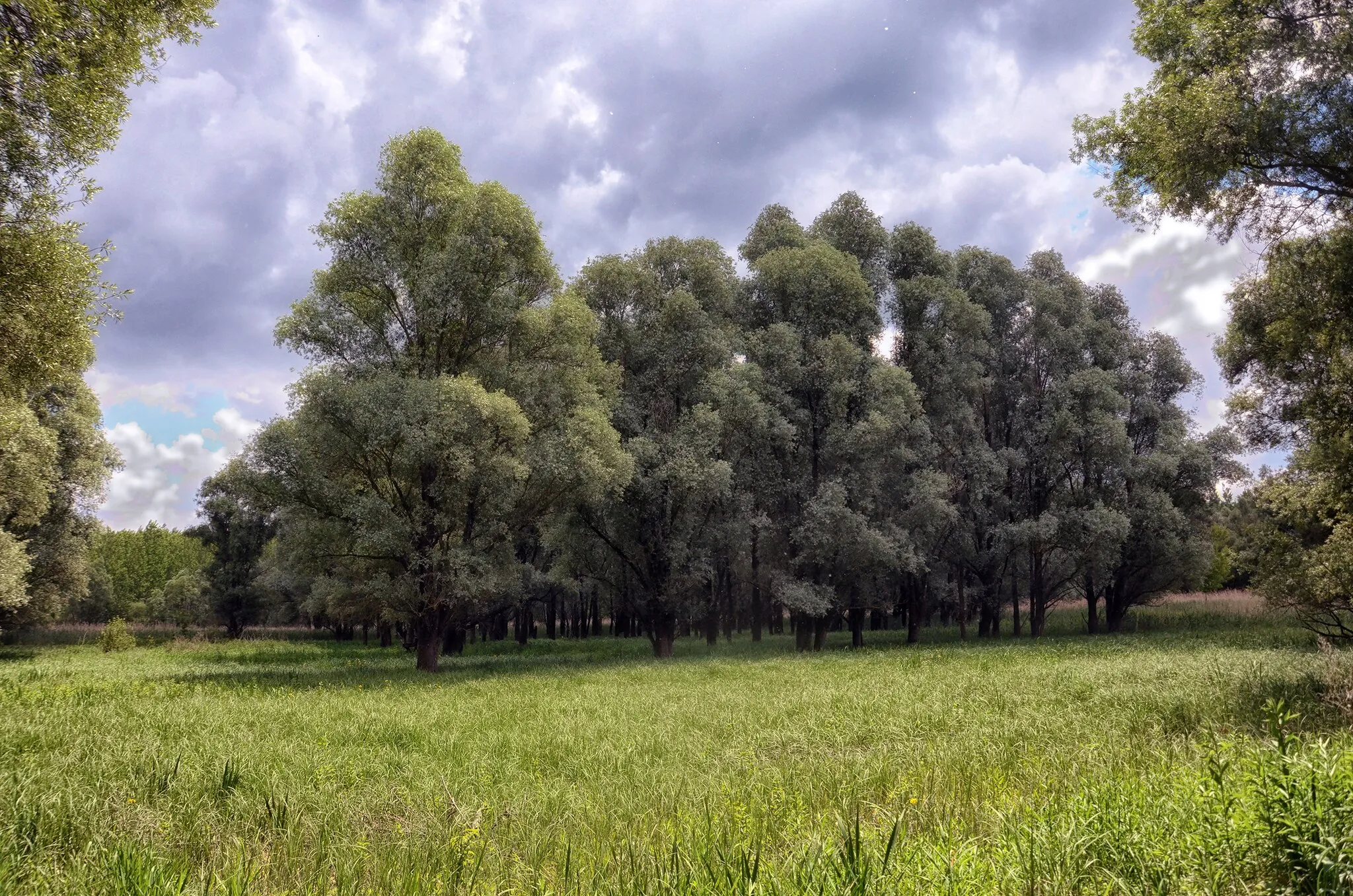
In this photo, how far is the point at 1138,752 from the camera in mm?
7953

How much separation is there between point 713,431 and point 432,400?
1262cm

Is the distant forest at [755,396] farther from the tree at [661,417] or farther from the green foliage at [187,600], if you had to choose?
the green foliage at [187,600]

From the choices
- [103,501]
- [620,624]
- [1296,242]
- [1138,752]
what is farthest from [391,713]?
[620,624]

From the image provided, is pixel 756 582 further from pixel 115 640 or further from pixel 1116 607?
pixel 115 640

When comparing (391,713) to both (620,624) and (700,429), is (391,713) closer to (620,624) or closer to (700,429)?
(700,429)

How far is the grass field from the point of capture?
15.0ft

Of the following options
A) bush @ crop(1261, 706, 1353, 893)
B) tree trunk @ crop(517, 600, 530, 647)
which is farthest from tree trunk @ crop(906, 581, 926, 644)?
bush @ crop(1261, 706, 1353, 893)

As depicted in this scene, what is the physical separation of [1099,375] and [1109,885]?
1651 inches

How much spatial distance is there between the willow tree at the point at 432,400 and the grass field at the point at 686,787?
8761mm

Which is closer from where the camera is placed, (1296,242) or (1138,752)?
(1138,752)

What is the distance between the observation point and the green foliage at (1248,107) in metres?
12.8

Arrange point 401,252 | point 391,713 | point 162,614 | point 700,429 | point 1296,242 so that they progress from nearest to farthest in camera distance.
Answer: point 391,713 → point 1296,242 → point 401,252 → point 700,429 → point 162,614

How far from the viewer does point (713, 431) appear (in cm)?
3134

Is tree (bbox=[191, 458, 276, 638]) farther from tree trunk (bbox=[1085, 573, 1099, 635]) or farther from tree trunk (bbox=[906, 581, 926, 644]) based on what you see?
tree trunk (bbox=[1085, 573, 1099, 635])
